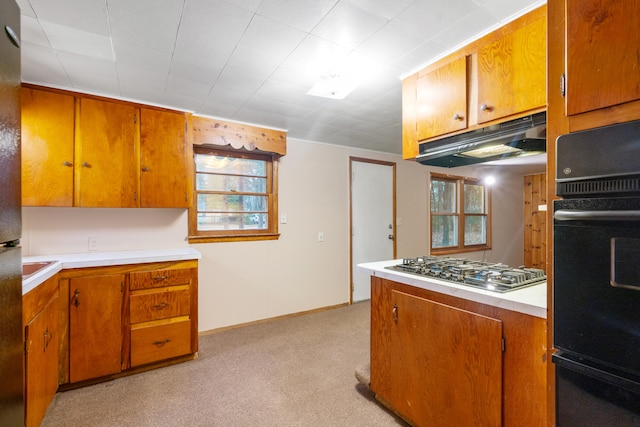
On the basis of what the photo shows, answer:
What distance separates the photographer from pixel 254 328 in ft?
10.5

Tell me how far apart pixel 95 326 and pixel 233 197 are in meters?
1.69

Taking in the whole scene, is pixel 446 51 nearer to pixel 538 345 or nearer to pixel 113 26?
pixel 538 345

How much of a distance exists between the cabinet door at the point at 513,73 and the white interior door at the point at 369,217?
2.52 meters

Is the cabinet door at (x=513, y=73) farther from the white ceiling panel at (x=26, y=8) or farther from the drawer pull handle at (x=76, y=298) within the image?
the drawer pull handle at (x=76, y=298)

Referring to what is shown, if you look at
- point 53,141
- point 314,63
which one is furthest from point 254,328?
point 314,63

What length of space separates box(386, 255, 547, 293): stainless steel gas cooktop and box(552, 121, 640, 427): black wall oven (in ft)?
1.54

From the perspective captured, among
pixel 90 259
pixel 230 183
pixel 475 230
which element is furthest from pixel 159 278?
pixel 475 230

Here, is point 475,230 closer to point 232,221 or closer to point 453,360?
point 232,221

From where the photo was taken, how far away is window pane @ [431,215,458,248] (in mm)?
4975

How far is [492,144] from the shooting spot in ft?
5.27

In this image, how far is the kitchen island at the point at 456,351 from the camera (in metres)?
1.15

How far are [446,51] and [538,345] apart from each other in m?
1.65

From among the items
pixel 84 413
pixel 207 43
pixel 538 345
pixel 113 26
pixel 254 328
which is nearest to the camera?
pixel 538 345

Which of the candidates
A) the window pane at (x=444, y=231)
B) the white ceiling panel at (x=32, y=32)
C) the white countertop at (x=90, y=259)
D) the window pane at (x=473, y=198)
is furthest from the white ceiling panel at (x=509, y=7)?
the window pane at (x=473, y=198)
